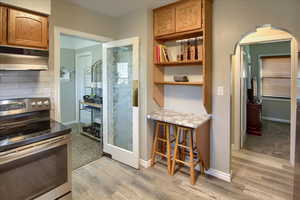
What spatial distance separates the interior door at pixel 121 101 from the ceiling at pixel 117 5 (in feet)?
1.59

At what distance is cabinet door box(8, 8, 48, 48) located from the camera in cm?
172

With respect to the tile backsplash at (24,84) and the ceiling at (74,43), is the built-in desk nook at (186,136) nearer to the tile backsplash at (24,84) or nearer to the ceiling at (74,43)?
the tile backsplash at (24,84)

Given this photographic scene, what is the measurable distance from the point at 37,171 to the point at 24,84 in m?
1.03

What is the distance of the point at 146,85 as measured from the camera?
2.74m

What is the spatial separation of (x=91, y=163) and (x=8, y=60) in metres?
1.98

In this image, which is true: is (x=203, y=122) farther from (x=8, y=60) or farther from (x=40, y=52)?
(x=8, y=60)

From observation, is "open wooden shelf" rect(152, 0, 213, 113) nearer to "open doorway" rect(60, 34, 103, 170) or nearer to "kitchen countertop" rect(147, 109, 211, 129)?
"kitchen countertop" rect(147, 109, 211, 129)

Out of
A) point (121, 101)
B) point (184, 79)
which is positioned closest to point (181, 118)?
point (184, 79)

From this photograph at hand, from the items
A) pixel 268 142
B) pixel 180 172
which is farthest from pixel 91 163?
pixel 268 142

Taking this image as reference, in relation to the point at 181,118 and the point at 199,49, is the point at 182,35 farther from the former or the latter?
the point at 181,118

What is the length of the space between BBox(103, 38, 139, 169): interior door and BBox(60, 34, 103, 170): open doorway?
0.82m

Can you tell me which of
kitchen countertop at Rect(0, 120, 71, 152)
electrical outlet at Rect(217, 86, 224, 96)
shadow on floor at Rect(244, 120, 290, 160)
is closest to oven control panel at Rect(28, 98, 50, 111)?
kitchen countertop at Rect(0, 120, 71, 152)

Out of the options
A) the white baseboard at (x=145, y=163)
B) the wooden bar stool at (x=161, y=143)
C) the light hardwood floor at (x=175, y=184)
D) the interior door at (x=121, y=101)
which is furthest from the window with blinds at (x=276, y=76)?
the white baseboard at (x=145, y=163)

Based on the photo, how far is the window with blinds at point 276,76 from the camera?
18.6ft
